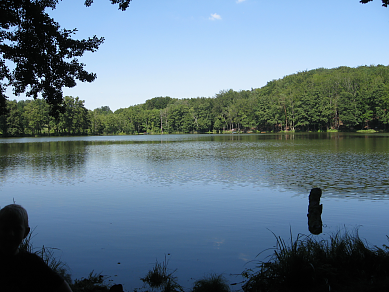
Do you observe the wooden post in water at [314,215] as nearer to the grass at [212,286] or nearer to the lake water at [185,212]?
the lake water at [185,212]

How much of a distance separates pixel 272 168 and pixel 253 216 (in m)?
10.5

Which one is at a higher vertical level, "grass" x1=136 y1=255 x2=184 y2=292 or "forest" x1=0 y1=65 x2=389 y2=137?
"forest" x1=0 y1=65 x2=389 y2=137

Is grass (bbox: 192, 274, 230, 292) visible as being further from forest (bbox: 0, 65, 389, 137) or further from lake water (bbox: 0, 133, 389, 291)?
forest (bbox: 0, 65, 389, 137)

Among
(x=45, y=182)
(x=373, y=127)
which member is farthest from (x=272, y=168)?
(x=373, y=127)

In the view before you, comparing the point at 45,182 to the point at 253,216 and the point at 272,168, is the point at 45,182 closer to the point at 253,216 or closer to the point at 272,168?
the point at 253,216

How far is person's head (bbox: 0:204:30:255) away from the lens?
2.04 m

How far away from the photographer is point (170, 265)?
588 cm

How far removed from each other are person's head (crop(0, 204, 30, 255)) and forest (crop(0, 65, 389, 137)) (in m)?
73.7

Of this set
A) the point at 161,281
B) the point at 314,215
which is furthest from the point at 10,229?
the point at 314,215

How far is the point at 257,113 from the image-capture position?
10612cm

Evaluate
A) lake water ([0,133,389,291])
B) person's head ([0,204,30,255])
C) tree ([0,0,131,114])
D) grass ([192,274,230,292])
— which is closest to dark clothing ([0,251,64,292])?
person's head ([0,204,30,255])

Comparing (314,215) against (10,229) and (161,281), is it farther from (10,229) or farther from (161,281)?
(10,229)

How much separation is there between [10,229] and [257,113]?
107 m

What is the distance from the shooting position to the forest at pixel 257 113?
8462 cm
